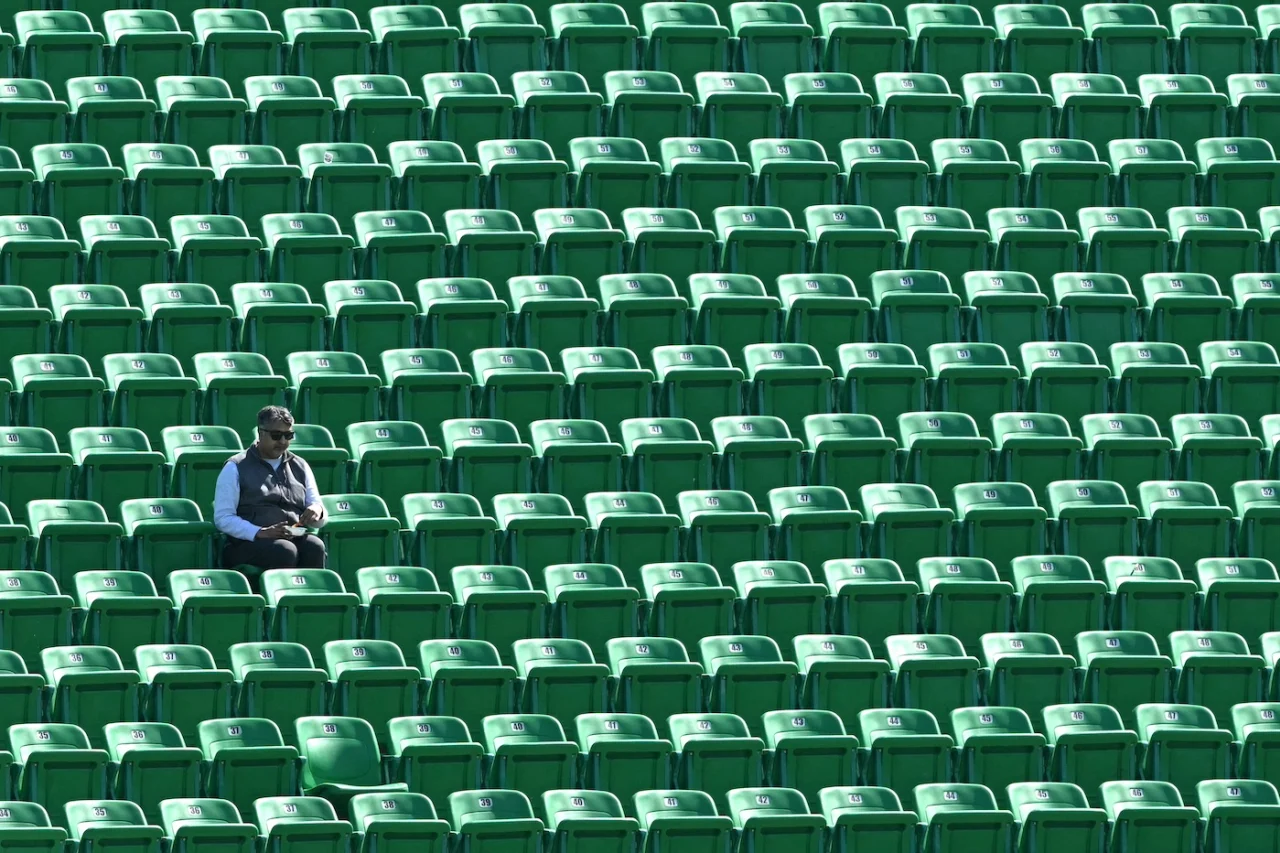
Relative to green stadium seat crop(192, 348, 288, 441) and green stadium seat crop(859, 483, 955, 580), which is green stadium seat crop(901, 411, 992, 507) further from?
green stadium seat crop(192, 348, 288, 441)

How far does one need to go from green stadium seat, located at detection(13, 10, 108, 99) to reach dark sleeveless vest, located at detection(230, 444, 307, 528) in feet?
9.58

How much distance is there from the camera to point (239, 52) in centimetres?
1340

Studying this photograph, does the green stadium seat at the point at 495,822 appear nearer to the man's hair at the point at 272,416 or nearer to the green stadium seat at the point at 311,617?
the green stadium seat at the point at 311,617

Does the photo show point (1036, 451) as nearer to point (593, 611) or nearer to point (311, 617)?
point (593, 611)

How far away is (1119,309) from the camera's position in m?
12.8

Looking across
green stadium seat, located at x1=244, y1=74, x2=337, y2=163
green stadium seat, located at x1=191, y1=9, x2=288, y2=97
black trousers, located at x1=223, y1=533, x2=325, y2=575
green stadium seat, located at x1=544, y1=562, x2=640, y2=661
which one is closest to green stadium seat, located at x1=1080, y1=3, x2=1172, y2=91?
green stadium seat, located at x1=244, y1=74, x2=337, y2=163

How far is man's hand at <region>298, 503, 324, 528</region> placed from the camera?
1090 cm

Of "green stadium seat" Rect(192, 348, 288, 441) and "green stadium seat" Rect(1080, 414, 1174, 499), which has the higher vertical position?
"green stadium seat" Rect(192, 348, 288, 441)

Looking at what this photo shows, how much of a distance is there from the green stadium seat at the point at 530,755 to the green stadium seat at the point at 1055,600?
2.02 metres

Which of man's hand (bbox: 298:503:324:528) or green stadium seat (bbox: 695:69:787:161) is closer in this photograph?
man's hand (bbox: 298:503:324:528)

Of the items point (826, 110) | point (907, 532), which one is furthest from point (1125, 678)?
point (826, 110)

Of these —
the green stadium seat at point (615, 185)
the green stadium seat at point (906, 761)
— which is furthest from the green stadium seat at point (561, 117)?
the green stadium seat at point (906, 761)

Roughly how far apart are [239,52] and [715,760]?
456 centimetres

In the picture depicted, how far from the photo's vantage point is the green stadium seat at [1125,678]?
438 inches
